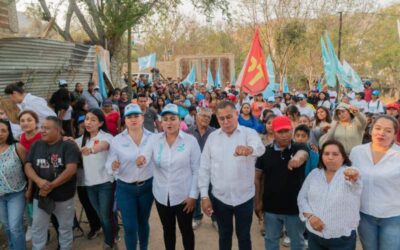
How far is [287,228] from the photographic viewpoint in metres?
3.18

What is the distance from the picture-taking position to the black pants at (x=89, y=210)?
4.34m

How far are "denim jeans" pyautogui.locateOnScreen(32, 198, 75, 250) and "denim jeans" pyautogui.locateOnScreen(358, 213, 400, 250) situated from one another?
2889mm

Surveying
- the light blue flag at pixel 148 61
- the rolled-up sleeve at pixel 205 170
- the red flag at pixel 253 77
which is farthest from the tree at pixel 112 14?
the rolled-up sleeve at pixel 205 170

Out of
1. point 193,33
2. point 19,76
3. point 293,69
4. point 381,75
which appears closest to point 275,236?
point 19,76

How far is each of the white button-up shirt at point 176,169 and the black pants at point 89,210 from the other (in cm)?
148

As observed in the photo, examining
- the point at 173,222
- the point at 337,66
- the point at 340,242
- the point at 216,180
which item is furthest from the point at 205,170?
the point at 337,66

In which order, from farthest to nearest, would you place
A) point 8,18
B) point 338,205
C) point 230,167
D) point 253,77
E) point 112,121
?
1. point 8,18
2. point 253,77
3. point 112,121
4. point 230,167
5. point 338,205

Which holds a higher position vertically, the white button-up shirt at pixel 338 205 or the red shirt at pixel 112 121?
the red shirt at pixel 112 121

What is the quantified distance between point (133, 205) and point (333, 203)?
196 centimetres

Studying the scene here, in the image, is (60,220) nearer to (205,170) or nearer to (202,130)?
(205,170)

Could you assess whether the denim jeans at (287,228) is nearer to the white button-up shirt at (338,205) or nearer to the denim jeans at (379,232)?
the white button-up shirt at (338,205)

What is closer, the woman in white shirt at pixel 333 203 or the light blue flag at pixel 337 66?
the woman in white shirt at pixel 333 203

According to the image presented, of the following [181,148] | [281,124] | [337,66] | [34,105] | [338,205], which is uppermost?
[337,66]

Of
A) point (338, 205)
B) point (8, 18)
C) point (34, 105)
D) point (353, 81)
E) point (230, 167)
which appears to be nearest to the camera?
point (338, 205)
